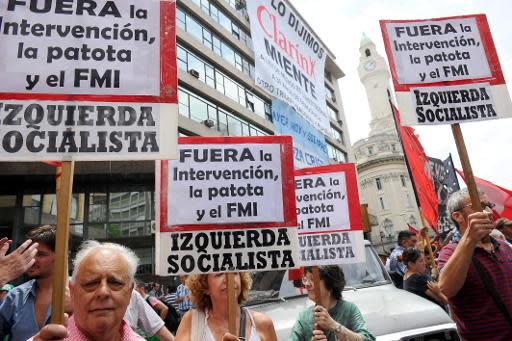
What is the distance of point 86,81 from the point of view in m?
2.24

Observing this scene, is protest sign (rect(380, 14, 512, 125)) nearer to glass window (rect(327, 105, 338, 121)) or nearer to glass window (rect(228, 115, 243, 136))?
glass window (rect(228, 115, 243, 136))

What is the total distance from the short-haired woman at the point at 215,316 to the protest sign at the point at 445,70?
184cm

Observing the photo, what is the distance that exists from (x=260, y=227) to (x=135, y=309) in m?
1.73

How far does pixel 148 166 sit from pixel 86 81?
1517 centimetres

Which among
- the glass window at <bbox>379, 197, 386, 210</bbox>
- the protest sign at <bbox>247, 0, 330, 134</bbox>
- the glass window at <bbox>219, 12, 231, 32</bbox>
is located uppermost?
the glass window at <bbox>219, 12, 231, 32</bbox>

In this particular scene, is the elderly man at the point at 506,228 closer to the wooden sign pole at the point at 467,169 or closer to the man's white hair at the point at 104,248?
the wooden sign pole at the point at 467,169

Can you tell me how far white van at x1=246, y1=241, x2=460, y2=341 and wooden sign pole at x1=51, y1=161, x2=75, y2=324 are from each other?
2.46 meters

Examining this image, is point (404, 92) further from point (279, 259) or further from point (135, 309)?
point (135, 309)

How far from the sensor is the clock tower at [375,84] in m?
81.1

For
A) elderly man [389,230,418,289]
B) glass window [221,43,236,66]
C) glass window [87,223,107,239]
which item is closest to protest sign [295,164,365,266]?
elderly man [389,230,418,289]

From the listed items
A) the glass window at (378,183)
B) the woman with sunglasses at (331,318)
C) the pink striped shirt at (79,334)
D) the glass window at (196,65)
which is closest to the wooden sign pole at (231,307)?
the pink striped shirt at (79,334)

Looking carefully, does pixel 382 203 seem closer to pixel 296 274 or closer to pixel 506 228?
pixel 506 228

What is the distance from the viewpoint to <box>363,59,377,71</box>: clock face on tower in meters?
86.5

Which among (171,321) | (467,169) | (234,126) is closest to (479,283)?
(467,169)
